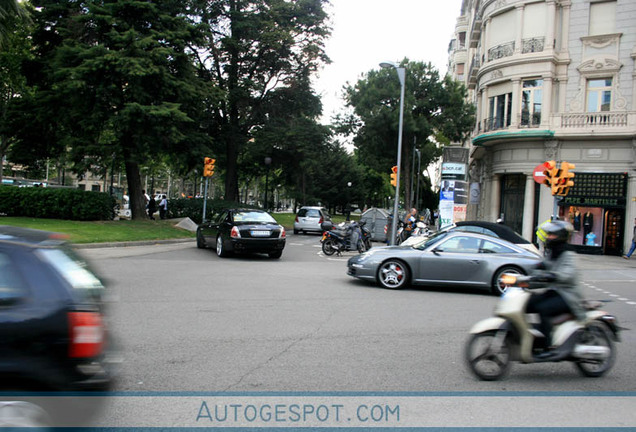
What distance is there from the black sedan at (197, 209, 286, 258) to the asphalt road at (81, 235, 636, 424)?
9.91 feet

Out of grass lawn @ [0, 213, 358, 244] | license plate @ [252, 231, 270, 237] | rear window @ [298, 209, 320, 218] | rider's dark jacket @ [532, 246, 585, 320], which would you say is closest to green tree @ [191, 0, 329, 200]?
rear window @ [298, 209, 320, 218]

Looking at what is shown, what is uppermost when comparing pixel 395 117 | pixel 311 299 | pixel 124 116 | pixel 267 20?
pixel 267 20

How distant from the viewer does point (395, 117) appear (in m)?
34.6

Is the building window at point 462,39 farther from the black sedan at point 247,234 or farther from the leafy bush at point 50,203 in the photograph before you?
the black sedan at point 247,234

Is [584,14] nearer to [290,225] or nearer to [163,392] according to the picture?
[290,225]

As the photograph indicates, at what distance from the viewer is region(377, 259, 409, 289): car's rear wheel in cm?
1147

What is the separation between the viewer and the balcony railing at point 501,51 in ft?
96.6

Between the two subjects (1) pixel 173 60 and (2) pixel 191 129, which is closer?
(1) pixel 173 60

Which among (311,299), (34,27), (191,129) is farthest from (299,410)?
(34,27)

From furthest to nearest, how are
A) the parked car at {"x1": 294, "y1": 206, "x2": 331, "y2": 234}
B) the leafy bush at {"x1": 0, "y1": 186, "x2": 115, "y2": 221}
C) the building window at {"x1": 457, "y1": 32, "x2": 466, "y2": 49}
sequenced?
the building window at {"x1": 457, "y1": 32, "x2": 466, "y2": 49} → the parked car at {"x1": 294, "y1": 206, "x2": 331, "y2": 234} → the leafy bush at {"x1": 0, "y1": 186, "x2": 115, "y2": 221}

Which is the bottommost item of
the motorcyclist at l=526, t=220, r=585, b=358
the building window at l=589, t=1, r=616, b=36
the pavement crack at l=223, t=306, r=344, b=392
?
the pavement crack at l=223, t=306, r=344, b=392

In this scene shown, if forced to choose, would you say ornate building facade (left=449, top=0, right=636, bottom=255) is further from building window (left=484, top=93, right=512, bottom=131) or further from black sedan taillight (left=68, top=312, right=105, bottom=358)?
black sedan taillight (left=68, top=312, right=105, bottom=358)

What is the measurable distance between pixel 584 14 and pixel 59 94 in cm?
2574

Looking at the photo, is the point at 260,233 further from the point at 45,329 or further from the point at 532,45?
the point at 532,45
